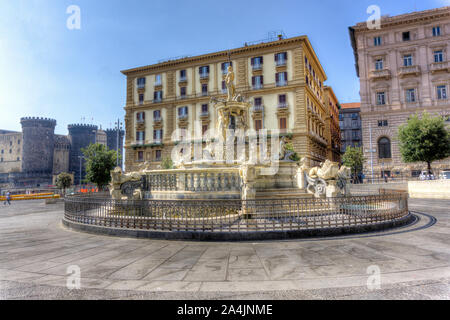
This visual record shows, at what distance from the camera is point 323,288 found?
3664 millimetres

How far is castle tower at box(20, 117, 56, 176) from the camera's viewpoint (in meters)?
75.6

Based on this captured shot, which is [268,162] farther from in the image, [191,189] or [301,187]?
[191,189]

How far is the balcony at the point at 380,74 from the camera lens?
3531 cm

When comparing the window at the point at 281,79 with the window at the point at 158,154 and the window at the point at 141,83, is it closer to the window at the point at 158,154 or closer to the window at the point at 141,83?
the window at the point at 158,154

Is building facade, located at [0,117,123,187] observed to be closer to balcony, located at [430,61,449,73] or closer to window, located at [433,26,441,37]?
balcony, located at [430,61,449,73]

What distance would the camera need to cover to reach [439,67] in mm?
33500

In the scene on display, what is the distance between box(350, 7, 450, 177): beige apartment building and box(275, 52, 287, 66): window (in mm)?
10960

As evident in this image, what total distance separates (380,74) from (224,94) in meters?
21.8

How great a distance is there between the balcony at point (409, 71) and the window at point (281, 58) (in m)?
15.4

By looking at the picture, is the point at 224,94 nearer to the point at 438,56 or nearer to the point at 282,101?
the point at 282,101

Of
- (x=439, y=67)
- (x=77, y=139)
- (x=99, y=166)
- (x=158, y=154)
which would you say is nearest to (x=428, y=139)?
(x=439, y=67)

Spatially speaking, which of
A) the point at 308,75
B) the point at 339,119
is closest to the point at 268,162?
the point at 308,75

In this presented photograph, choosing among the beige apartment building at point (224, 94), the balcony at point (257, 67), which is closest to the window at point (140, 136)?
the beige apartment building at point (224, 94)

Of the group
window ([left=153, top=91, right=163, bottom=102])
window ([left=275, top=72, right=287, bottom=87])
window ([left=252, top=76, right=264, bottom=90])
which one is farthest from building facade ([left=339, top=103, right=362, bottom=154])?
window ([left=153, top=91, right=163, bottom=102])
